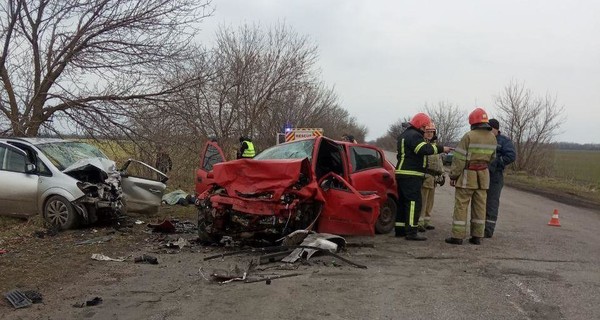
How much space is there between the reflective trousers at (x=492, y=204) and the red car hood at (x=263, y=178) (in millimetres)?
3300

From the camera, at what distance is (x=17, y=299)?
4.87 meters

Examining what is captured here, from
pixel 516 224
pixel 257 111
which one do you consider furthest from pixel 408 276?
pixel 257 111

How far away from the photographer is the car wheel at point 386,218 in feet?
29.1

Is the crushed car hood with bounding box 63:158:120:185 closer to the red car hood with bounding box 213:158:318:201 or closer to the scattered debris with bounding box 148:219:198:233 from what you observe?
the scattered debris with bounding box 148:219:198:233

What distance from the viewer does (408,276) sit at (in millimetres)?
5871

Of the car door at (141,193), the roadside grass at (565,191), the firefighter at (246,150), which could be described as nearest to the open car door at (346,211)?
the car door at (141,193)

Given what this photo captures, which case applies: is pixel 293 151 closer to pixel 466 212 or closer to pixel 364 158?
pixel 364 158

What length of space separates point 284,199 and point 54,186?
13.7 ft

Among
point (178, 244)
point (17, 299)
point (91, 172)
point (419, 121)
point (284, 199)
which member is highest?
point (419, 121)

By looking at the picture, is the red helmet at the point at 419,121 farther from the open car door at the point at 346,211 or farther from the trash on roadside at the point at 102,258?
the trash on roadside at the point at 102,258

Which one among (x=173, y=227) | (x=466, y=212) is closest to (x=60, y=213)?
(x=173, y=227)

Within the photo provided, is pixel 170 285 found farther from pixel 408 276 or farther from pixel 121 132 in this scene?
pixel 121 132

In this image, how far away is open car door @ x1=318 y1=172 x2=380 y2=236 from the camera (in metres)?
7.42

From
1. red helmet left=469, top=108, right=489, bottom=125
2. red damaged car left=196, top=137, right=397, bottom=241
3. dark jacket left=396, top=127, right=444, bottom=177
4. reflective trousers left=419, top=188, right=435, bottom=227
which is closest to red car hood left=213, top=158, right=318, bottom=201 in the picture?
red damaged car left=196, top=137, right=397, bottom=241
